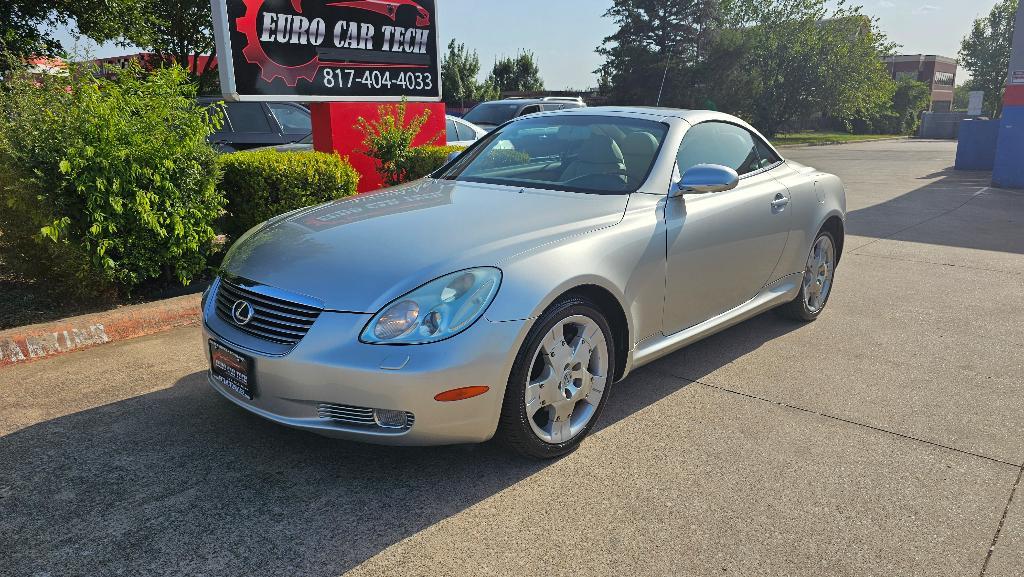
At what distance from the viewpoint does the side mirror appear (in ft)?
12.7

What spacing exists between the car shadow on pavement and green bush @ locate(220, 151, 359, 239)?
2.46 m

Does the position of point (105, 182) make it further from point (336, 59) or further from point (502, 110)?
point (502, 110)

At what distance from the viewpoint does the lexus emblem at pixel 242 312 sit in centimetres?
317

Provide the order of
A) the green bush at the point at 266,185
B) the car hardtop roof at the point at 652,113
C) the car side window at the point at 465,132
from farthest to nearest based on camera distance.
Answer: the car side window at the point at 465,132
the green bush at the point at 266,185
the car hardtop roof at the point at 652,113

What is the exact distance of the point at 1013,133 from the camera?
1488 cm

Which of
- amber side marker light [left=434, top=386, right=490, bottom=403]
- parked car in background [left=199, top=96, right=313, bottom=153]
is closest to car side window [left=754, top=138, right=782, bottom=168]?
amber side marker light [left=434, top=386, right=490, bottom=403]

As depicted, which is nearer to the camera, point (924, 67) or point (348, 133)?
point (348, 133)

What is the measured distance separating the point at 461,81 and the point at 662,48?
14337mm

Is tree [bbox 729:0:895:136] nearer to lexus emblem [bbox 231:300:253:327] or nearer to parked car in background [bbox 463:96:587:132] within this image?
parked car in background [bbox 463:96:587:132]

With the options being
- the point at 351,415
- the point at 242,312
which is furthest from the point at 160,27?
the point at 351,415

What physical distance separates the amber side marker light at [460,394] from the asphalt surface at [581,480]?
45 cm

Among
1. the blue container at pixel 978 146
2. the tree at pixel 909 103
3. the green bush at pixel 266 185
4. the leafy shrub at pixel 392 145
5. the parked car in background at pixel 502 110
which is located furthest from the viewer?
the tree at pixel 909 103

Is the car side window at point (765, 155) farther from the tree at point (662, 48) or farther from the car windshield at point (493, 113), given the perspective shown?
the tree at point (662, 48)

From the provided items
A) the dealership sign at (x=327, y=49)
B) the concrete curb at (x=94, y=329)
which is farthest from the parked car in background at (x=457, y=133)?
the concrete curb at (x=94, y=329)
